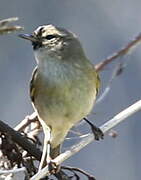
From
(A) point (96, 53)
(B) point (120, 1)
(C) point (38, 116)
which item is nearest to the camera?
(C) point (38, 116)

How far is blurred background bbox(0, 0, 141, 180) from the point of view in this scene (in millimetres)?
5188

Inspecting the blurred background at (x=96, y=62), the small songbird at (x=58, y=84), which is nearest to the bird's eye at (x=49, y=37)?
the small songbird at (x=58, y=84)

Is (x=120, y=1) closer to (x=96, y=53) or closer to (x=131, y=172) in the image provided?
(x=96, y=53)

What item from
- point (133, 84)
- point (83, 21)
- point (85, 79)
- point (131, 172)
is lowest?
point (131, 172)

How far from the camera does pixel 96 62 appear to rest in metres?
5.45

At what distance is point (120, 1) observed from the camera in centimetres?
588

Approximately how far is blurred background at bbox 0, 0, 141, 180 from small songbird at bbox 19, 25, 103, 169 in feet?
5.96

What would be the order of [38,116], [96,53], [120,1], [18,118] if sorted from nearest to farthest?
1. [38,116]
2. [18,118]
3. [96,53]
4. [120,1]

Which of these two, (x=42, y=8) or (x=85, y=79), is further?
(x=42, y=8)

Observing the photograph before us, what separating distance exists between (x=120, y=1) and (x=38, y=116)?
2.98m

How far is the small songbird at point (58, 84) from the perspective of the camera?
311cm

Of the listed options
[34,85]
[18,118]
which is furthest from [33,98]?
[18,118]

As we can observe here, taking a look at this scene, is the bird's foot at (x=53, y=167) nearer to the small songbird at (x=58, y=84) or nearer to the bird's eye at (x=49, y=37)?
the small songbird at (x=58, y=84)

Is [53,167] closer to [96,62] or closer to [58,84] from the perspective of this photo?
[58,84]
